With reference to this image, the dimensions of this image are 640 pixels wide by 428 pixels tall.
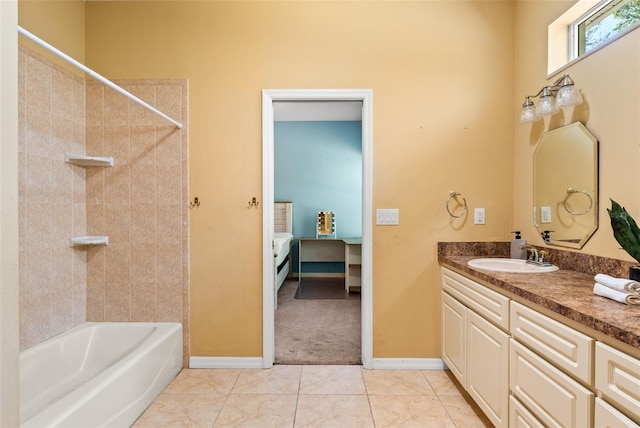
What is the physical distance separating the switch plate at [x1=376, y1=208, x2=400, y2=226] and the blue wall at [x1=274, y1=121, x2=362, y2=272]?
314cm

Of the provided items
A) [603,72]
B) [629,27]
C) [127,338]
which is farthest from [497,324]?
[127,338]

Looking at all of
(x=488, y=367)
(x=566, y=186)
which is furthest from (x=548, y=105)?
(x=488, y=367)

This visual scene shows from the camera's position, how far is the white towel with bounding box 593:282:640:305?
1.07 metres

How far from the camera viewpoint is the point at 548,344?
118 cm

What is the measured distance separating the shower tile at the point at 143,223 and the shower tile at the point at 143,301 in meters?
0.32

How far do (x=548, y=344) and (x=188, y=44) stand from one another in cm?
271

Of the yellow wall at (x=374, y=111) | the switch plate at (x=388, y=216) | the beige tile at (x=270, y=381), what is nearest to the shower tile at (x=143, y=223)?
the yellow wall at (x=374, y=111)

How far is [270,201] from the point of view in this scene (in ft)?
7.51

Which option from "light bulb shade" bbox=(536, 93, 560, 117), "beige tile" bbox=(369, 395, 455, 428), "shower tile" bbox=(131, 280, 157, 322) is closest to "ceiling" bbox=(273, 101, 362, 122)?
"light bulb shade" bbox=(536, 93, 560, 117)

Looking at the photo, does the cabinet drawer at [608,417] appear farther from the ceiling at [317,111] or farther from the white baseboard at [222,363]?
the ceiling at [317,111]

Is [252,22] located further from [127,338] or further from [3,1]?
[127,338]

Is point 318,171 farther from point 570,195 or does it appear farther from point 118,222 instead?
point 570,195

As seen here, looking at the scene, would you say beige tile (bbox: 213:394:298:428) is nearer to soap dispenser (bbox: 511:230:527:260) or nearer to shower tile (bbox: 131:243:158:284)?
shower tile (bbox: 131:243:158:284)

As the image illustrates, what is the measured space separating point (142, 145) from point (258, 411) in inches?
76.0
